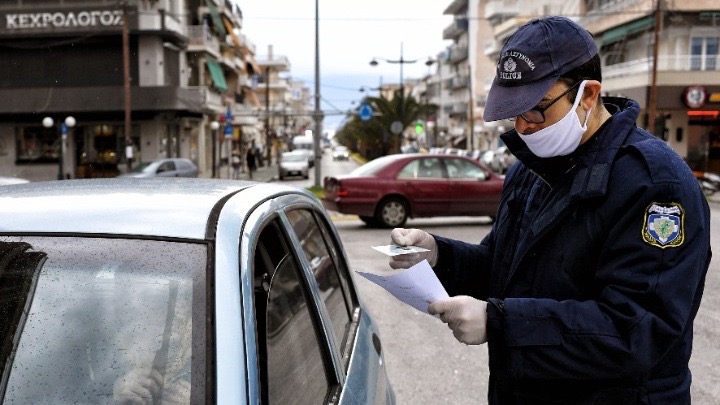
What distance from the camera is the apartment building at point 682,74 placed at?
110 feet

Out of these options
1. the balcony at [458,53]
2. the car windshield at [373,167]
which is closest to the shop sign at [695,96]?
the car windshield at [373,167]

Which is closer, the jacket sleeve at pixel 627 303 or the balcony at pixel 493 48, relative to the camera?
the jacket sleeve at pixel 627 303

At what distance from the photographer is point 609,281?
1.71 meters

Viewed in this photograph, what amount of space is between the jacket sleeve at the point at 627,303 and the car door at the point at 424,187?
39.6 ft

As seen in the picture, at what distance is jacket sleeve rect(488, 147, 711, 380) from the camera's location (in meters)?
1.65

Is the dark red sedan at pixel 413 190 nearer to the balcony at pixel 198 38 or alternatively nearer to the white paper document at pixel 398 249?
the white paper document at pixel 398 249

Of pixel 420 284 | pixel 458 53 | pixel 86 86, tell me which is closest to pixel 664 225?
pixel 420 284

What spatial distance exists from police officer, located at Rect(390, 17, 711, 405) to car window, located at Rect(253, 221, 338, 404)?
444mm

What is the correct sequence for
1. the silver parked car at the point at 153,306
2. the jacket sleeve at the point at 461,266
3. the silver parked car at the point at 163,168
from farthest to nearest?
the silver parked car at the point at 163,168
the jacket sleeve at the point at 461,266
the silver parked car at the point at 153,306

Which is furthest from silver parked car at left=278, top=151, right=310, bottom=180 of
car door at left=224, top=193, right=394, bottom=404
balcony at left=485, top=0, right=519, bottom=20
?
car door at left=224, top=193, right=394, bottom=404

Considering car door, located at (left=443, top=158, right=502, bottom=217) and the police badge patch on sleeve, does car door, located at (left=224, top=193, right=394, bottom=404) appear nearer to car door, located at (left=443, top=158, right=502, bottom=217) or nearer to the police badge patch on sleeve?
the police badge patch on sleeve

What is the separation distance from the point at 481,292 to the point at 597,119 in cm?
74

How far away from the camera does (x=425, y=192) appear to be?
45.9ft

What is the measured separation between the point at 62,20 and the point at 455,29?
185ft
